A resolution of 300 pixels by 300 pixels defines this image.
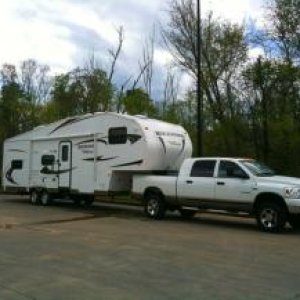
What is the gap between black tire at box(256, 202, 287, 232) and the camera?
16.8 meters

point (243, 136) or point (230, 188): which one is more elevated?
point (243, 136)

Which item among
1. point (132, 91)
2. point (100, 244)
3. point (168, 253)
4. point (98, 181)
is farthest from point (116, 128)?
point (132, 91)

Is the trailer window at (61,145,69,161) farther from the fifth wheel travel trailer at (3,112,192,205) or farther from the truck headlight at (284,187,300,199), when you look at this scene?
the truck headlight at (284,187,300,199)

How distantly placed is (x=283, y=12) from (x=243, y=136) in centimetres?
685

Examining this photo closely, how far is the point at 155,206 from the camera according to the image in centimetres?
2036

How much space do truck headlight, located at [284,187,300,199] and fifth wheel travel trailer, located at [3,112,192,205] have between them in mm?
5627

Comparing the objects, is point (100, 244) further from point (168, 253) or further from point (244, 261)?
point (244, 261)

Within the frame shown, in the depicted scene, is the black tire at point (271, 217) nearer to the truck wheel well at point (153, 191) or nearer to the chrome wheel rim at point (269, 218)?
the chrome wheel rim at point (269, 218)

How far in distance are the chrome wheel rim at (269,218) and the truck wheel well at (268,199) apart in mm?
251

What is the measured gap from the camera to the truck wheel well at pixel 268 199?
16.9 metres

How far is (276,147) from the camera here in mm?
32719

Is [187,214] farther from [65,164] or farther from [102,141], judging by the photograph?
[65,164]

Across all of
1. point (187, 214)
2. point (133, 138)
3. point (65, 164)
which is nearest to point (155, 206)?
point (187, 214)

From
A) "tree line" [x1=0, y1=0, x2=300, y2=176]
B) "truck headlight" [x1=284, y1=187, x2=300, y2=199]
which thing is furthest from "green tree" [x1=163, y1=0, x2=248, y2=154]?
"truck headlight" [x1=284, y1=187, x2=300, y2=199]
